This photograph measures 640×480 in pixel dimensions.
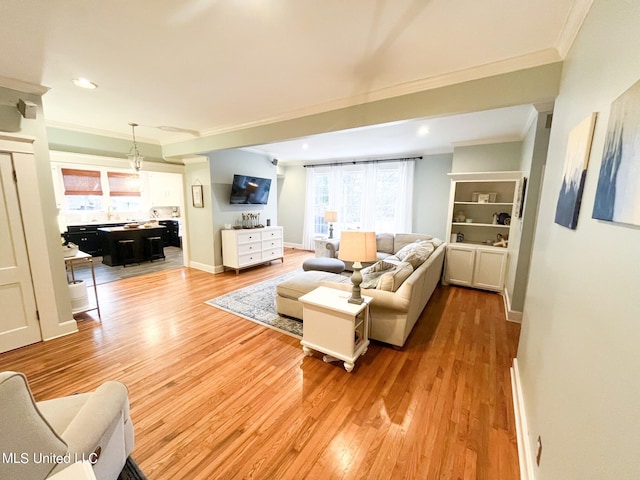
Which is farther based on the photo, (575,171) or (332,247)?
(332,247)

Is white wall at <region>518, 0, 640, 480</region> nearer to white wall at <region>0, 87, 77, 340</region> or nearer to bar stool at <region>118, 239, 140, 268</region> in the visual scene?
white wall at <region>0, 87, 77, 340</region>

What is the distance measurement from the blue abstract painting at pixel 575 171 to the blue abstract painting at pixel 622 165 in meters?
0.23

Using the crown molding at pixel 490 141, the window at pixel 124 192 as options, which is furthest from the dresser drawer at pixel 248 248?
the window at pixel 124 192

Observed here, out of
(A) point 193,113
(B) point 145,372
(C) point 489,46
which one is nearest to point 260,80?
(A) point 193,113

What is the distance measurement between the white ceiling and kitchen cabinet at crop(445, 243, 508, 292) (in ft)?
6.86

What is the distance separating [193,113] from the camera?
123 inches

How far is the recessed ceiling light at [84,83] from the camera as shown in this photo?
2.25 metres

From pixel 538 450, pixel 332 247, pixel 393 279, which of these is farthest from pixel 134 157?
pixel 538 450

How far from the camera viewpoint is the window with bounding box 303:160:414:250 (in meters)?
5.66

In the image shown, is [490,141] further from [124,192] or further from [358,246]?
[124,192]

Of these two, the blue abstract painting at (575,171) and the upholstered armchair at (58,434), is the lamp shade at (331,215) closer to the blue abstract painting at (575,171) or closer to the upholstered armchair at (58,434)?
the blue abstract painting at (575,171)

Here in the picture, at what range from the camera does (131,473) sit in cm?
137

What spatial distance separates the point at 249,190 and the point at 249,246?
1.19 metres

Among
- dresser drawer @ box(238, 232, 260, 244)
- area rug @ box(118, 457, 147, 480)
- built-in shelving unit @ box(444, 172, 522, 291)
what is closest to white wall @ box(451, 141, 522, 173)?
built-in shelving unit @ box(444, 172, 522, 291)
